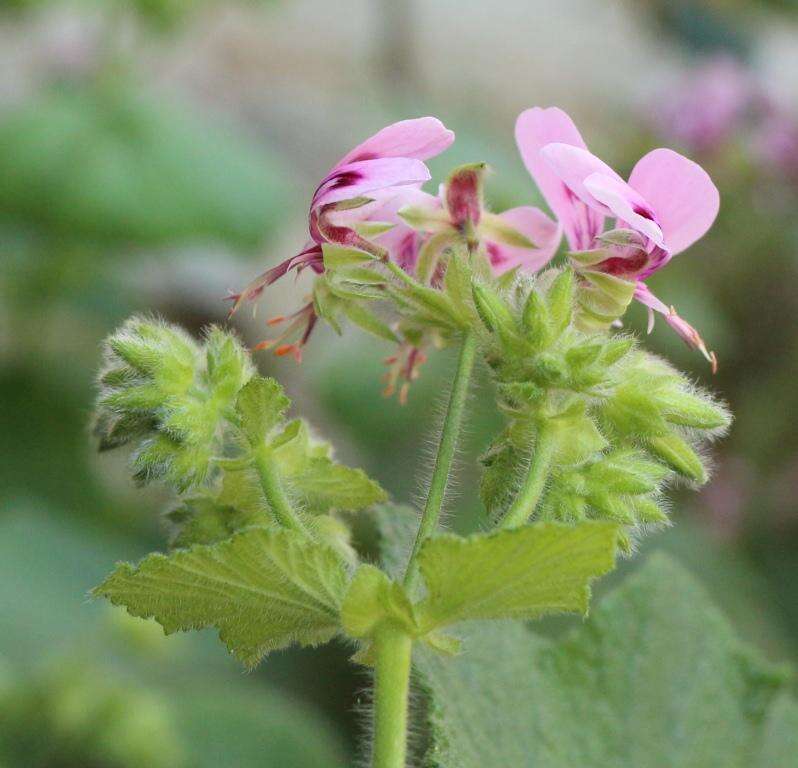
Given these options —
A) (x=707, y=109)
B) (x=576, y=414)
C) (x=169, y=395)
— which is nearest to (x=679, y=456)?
(x=576, y=414)

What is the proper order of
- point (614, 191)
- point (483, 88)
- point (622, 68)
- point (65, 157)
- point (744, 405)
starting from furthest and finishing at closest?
point (622, 68) < point (483, 88) < point (744, 405) < point (65, 157) < point (614, 191)

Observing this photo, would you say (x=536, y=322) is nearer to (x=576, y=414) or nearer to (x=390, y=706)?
(x=576, y=414)

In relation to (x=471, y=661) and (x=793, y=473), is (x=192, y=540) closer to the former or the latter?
(x=471, y=661)

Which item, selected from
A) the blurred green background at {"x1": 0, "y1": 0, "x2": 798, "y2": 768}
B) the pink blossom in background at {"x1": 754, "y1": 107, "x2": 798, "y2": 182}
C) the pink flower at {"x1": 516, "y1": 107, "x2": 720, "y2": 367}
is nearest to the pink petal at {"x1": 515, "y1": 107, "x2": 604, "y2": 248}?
the pink flower at {"x1": 516, "y1": 107, "x2": 720, "y2": 367}

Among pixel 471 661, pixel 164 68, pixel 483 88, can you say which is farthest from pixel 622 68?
pixel 471 661

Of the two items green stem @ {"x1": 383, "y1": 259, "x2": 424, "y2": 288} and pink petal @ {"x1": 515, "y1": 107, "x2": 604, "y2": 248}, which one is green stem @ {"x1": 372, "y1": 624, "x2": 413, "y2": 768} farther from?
pink petal @ {"x1": 515, "y1": 107, "x2": 604, "y2": 248}

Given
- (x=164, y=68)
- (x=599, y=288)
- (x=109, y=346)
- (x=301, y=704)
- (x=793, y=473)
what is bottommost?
(x=301, y=704)
